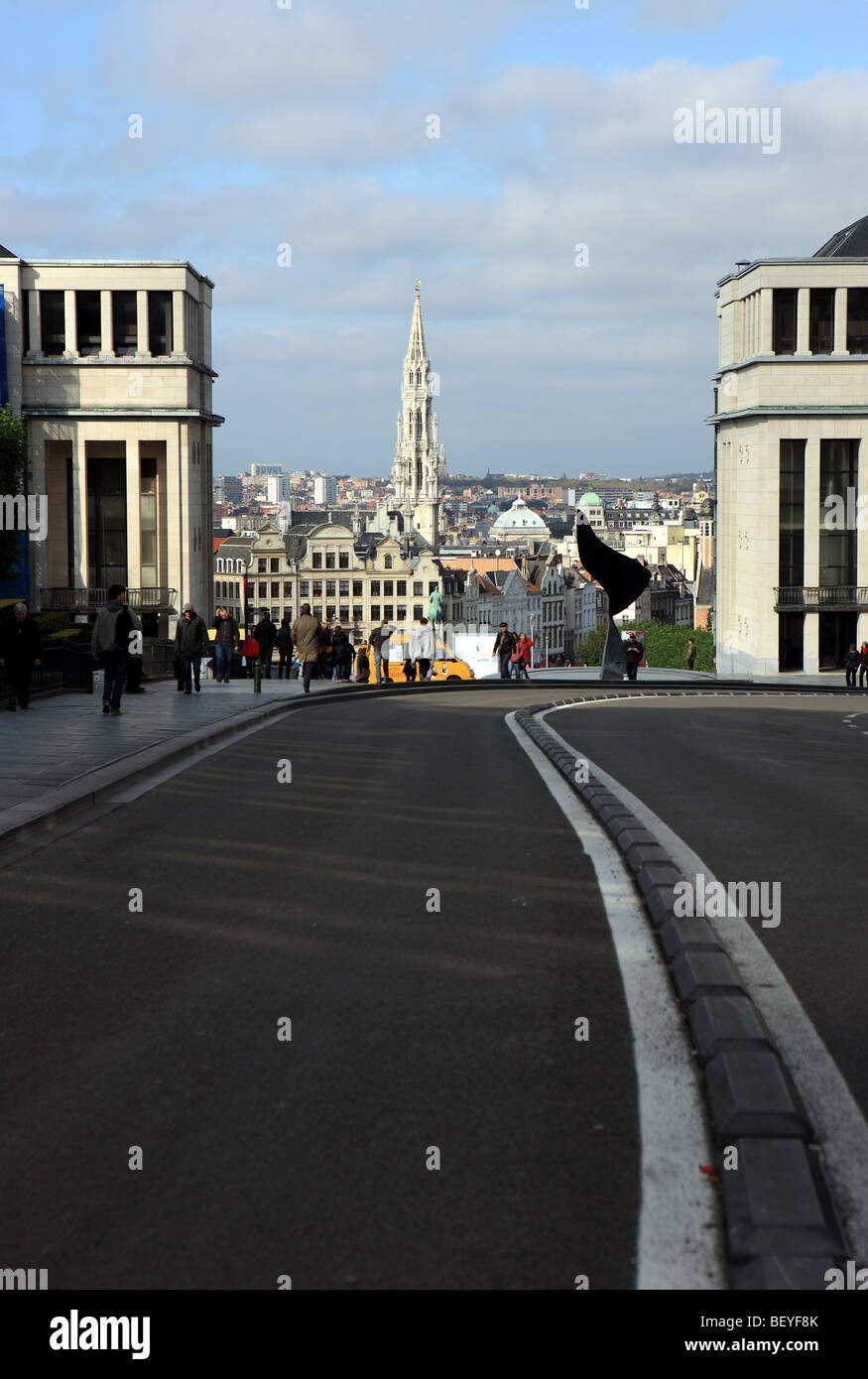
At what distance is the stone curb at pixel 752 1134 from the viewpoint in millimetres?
3559

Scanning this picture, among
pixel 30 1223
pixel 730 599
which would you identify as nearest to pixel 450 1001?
pixel 30 1223

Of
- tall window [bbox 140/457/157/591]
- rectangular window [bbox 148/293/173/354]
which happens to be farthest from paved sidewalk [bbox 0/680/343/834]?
rectangular window [bbox 148/293/173/354]

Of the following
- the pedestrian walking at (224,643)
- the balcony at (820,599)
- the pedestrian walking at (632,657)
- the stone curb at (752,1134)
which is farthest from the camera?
the balcony at (820,599)

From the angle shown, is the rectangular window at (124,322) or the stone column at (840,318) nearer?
the rectangular window at (124,322)

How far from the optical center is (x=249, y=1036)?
544 centimetres

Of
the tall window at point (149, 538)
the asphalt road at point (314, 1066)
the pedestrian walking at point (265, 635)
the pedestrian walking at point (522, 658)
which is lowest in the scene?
the pedestrian walking at point (522, 658)

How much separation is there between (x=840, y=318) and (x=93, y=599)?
1514 inches

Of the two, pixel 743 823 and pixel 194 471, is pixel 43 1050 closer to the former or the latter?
pixel 743 823

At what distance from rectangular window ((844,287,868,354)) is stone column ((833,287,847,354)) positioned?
50cm

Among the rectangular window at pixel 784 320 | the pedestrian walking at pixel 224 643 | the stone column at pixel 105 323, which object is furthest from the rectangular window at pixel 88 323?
the pedestrian walking at pixel 224 643

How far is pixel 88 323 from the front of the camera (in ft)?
236

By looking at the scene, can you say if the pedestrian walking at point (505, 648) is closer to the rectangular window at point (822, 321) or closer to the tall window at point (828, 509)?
the tall window at point (828, 509)

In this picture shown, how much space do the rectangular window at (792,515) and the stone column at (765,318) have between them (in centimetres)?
504
